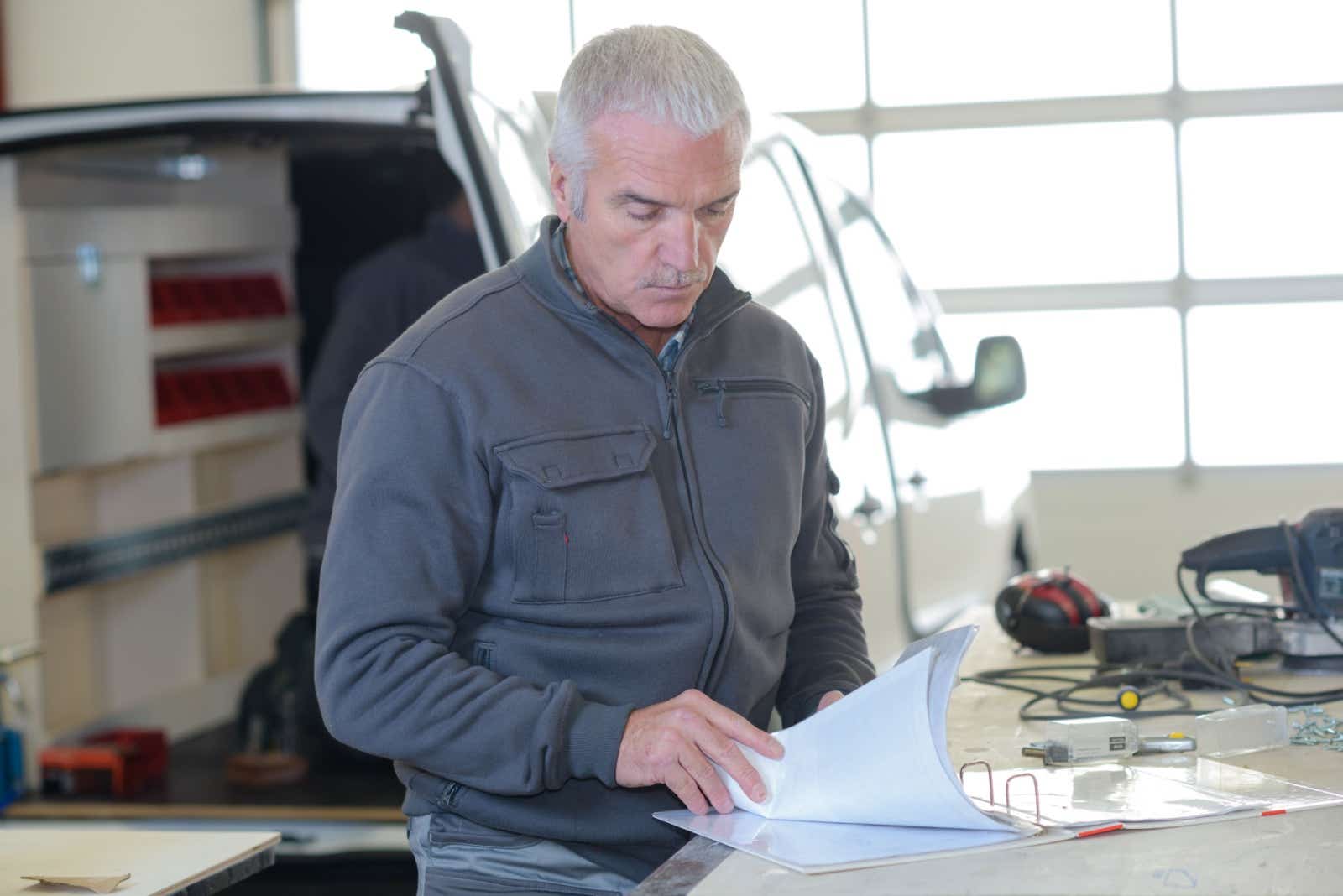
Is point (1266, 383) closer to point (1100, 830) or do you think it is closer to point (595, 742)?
point (1100, 830)

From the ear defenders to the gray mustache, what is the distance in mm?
1058

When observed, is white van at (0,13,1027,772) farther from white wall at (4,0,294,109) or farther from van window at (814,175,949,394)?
white wall at (4,0,294,109)

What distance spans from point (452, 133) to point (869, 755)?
52.8 inches

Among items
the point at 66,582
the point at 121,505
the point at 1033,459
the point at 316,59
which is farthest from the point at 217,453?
the point at 1033,459

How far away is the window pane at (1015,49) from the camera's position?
7.37 meters

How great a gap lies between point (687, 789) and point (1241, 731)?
739mm

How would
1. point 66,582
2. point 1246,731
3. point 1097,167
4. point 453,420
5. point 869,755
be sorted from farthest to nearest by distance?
1. point 1097,167
2. point 66,582
3. point 1246,731
4. point 453,420
5. point 869,755

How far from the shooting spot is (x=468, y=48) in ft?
8.53

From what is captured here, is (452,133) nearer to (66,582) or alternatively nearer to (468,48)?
(468,48)

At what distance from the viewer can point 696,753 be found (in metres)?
1.68

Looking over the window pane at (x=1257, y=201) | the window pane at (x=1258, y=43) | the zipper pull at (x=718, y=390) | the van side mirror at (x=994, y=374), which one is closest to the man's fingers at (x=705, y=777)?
the zipper pull at (x=718, y=390)

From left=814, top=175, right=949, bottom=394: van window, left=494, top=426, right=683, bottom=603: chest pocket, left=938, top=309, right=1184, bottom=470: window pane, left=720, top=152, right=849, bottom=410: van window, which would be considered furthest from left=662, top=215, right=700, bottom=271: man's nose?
left=938, top=309, right=1184, bottom=470: window pane

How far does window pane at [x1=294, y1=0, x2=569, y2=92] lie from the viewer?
310 inches

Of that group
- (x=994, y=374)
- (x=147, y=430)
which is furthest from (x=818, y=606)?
(x=147, y=430)
